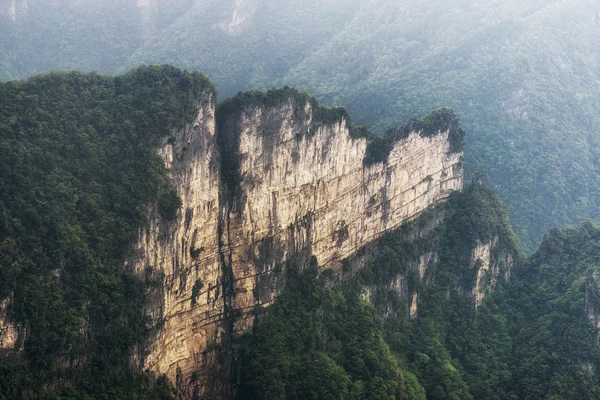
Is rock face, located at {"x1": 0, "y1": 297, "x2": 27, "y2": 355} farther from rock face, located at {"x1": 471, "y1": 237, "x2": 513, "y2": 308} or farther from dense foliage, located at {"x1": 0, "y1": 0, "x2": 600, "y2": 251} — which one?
dense foliage, located at {"x1": 0, "y1": 0, "x2": 600, "y2": 251}

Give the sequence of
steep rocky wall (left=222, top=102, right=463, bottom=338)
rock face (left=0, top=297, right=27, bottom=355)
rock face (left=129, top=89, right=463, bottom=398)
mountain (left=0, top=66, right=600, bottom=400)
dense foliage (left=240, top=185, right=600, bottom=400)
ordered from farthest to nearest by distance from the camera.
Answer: dense foliage (left=240, top=185, right=600, bottom=400), steep rocky wall (left=222, top=102, right=463, bottom=338), rock face (left=129, top=89, right=463, bottom=398), mountain (left=0, top=66, right=600, bottom=400), rock face (left=0, top=297, right=27, bottom=355)

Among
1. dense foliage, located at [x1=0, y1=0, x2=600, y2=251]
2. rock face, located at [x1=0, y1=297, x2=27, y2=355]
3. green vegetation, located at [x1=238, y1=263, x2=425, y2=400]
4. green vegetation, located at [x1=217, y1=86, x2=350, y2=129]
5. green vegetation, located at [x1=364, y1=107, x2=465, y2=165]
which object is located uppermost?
dense foliage, located at [x1=0, y1=0, x2=600, y2=251]

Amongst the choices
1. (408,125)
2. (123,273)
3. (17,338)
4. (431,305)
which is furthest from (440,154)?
(17,338)

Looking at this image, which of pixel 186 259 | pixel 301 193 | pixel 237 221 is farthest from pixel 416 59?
pixel 186 259

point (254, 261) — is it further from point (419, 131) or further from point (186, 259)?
point (419, 131)

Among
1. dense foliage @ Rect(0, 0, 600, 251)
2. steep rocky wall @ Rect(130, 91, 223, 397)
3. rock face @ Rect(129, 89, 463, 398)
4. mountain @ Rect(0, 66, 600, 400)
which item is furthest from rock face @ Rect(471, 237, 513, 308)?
steep rocky wall @ Rect(130, 91, 223, 397)

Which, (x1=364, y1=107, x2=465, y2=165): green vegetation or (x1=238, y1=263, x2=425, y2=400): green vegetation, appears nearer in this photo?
(x1=238, y1=263, x2=425, y2=400): green vegetation

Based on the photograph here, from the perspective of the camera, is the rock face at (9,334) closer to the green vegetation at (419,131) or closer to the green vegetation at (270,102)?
the green vegetation at (270,102)
